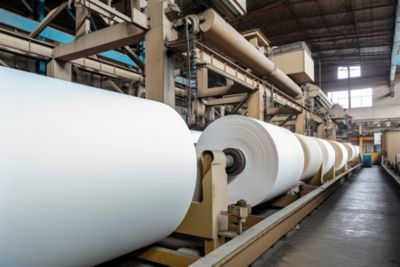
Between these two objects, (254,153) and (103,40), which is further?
(103,40)

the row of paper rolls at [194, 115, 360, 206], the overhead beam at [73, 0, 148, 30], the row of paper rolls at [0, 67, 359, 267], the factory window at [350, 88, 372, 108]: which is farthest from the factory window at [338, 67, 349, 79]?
the row of paper rolls at [0, 67, 359, 267]

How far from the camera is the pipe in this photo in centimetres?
282

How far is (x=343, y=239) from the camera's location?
2.61 m

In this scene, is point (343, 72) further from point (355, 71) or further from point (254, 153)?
point (254, 153)

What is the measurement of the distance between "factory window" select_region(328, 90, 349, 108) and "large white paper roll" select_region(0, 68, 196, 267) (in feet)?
64.6

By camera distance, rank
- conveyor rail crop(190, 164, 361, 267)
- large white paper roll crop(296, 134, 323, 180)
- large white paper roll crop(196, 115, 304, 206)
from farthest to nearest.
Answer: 1. large white paper roll crop(296, 134, 323, 180)
2. large white paper roll crop(196, 115, 304, 206)
3. conveyor rail crop(190, 164, 361, 267)

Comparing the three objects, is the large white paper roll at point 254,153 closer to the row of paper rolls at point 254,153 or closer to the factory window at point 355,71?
the row of paper rolls at point 254,153

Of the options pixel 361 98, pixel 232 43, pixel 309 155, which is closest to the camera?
pixel 232 43

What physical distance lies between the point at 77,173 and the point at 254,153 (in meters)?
1.76

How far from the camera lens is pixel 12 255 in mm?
900

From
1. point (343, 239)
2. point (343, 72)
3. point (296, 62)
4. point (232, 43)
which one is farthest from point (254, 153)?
point (343, 72)

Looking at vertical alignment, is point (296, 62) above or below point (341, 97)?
below

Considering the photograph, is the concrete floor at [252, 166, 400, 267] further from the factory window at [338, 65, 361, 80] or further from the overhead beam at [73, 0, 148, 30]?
the factory window at [338, 65, 361, 80]

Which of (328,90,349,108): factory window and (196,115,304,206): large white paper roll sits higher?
(328,90,349,108): factory window
